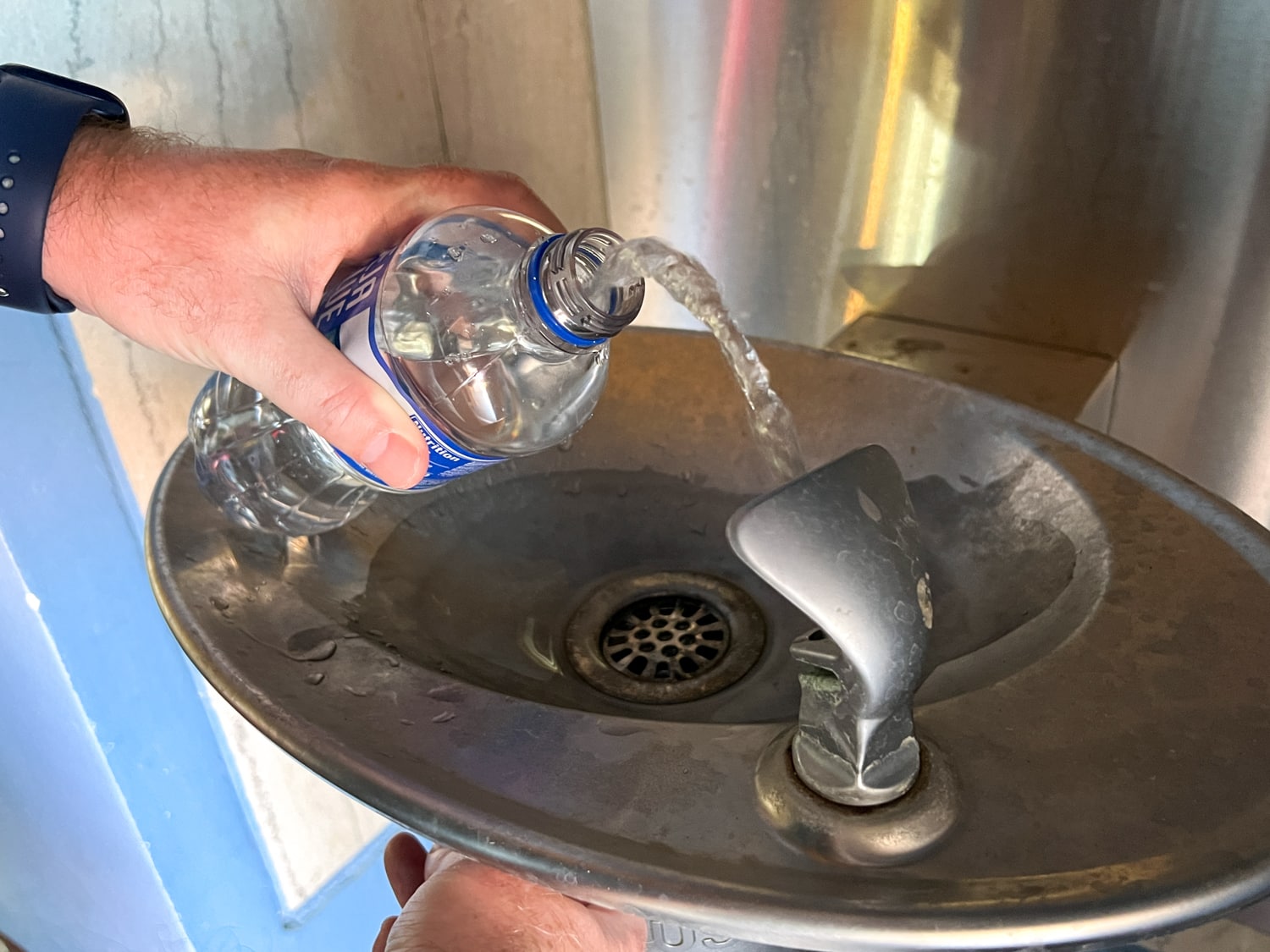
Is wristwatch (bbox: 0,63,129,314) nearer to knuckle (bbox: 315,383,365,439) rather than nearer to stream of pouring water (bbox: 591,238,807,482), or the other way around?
knuckle (bbox: 315,383,365,439)

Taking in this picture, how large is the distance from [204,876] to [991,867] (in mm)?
743

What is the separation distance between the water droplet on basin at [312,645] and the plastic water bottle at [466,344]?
0.08 meters

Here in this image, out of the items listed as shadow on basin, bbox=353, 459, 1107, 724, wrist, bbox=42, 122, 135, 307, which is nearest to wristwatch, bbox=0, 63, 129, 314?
wrist, bbox=42, 122, 135, 307

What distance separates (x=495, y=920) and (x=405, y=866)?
0.21 m

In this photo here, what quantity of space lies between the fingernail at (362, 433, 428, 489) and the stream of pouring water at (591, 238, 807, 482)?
0.36 feet

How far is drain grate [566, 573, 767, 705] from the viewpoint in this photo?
22.9 inches

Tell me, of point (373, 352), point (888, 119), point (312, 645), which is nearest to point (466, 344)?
point (373, 352)

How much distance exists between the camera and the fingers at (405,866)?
636 mm

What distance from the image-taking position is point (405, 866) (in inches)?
25.0

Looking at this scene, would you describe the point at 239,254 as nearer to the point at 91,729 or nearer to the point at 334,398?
the point at 334,398

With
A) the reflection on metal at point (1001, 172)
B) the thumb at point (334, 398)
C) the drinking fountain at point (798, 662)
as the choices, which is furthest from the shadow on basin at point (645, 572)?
the reflection on metal at point (1001, 172)

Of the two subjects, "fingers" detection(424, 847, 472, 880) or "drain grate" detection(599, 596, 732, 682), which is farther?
"drain grate" detection(599, 596, 732, 682)

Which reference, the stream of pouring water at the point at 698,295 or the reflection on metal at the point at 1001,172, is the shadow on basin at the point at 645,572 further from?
the reflection on metal at the point at 1001,172

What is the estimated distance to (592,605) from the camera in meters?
0.64
